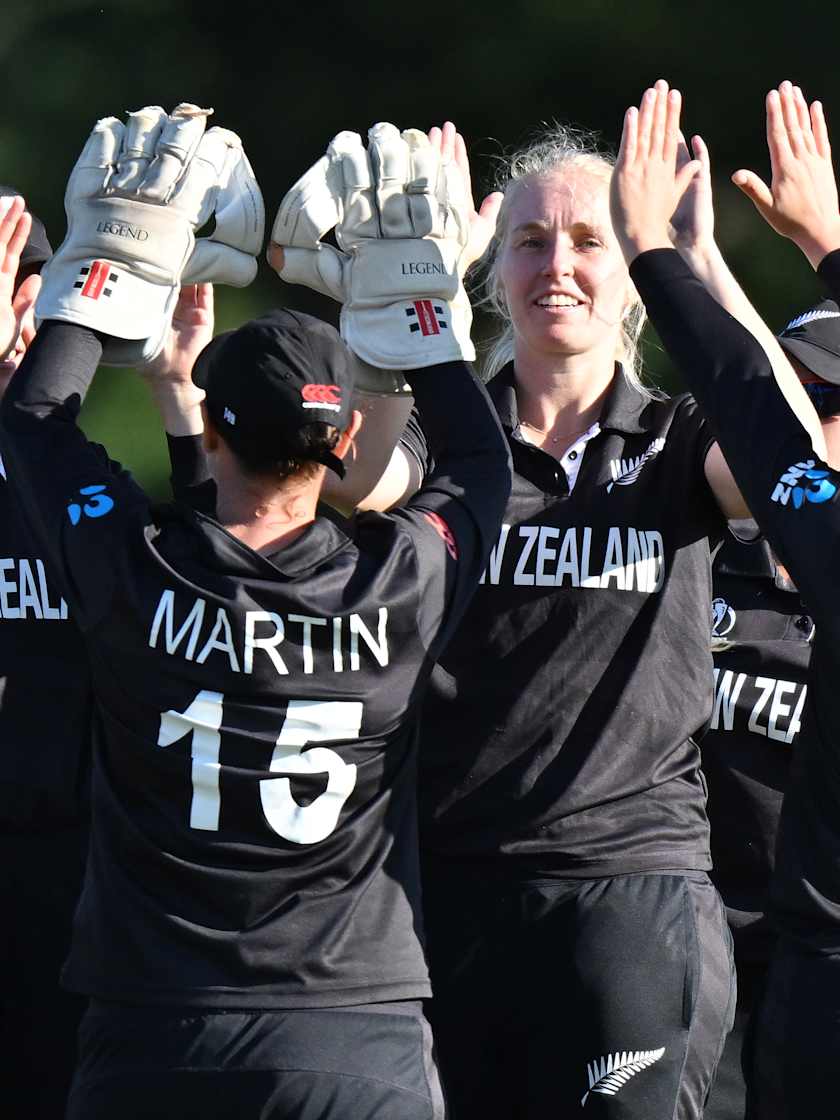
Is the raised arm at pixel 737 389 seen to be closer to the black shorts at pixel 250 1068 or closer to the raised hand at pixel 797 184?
the raised hand at pixel 797 184

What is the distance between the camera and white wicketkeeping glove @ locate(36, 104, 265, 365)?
231 cm

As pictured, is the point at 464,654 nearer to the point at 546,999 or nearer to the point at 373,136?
the point at 546,999

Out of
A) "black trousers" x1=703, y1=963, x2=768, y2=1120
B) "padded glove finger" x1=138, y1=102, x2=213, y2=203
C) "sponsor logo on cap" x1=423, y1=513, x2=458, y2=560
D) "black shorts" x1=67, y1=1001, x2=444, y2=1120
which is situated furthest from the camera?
"black trousers" x1=703, y1=963, x2=768, y2=1120

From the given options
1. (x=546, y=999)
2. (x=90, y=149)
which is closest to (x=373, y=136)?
(x=90, y=149)

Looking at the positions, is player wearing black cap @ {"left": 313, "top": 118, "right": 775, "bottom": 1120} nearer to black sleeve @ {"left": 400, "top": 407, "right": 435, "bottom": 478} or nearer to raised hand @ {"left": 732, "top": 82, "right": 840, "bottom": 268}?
black sleeve @ {"left": 400, "top": 407, "right": 435, "bottom": 478}

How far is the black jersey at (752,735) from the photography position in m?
3.22

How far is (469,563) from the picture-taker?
220 cm

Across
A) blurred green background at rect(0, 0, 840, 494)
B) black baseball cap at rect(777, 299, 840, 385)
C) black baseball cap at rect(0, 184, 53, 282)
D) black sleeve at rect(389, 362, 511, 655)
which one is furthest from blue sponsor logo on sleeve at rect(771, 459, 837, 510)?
blurred green background at rect(0, 0, 840, 494)

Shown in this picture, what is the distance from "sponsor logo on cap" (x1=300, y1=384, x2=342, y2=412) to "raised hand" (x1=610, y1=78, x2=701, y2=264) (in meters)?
0.48

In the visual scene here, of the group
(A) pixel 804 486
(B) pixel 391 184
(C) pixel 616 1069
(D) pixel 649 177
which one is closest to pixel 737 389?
(A) pixel 804 486

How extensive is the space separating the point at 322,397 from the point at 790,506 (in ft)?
1.95

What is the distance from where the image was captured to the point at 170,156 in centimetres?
231

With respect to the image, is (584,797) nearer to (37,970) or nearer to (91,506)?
(91,506)

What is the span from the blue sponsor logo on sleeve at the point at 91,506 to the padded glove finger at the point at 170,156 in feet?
1.49
